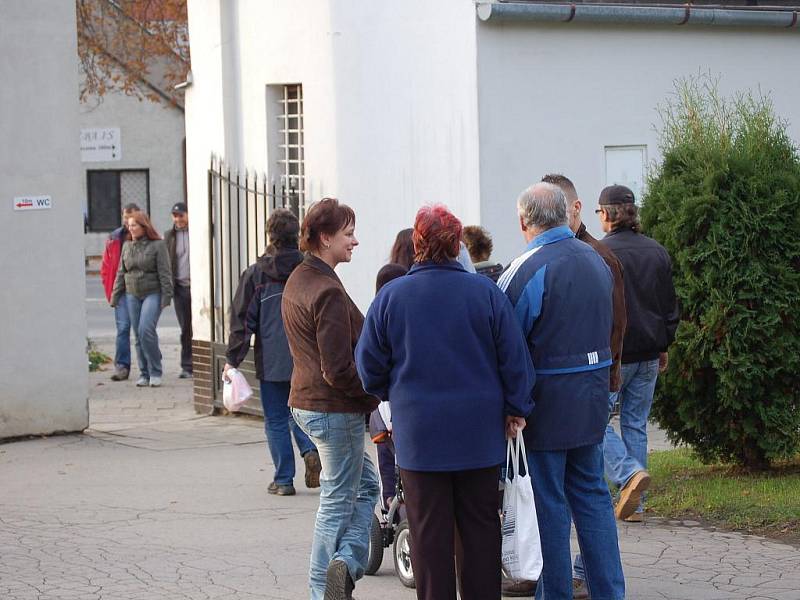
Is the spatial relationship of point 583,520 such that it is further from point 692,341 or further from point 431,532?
point 692,341

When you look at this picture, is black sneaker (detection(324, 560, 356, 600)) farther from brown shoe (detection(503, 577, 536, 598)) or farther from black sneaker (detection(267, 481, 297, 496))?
black sneaker (detection(267, 481, 297, 496))

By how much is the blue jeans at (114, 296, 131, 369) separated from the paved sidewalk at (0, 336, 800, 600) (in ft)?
12.4

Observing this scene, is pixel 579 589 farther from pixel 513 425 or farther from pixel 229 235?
pixel 229 235

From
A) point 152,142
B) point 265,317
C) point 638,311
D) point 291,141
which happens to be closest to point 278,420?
point 265,317

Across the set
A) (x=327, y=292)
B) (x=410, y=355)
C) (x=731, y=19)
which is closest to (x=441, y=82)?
(x=731, y=19)

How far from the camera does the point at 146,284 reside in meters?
14.4

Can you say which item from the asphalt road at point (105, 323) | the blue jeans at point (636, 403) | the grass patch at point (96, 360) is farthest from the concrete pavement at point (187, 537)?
the asphalt road at point (105, 323)

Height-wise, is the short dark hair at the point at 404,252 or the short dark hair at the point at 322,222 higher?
the short dark hair at the point at 322,222

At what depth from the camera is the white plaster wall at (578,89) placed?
34.6 ft

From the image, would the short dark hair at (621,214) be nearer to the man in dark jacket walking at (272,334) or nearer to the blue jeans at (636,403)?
the blue jeans at (636,403)

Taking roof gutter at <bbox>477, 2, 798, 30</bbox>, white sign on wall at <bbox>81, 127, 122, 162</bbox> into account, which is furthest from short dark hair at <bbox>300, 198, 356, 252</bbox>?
white sign on wall at <bbox>81, 127, 122, 162</bbox>

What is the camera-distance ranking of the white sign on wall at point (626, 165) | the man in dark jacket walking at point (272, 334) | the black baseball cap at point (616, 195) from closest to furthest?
the black baseball cap at point (616, 195), the man in dark jacket walking at point (272, 334), the white sign on wall at point (626, 165)

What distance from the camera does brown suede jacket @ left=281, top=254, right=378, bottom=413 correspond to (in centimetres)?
572

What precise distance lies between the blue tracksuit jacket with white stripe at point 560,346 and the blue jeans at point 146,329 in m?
9.29
